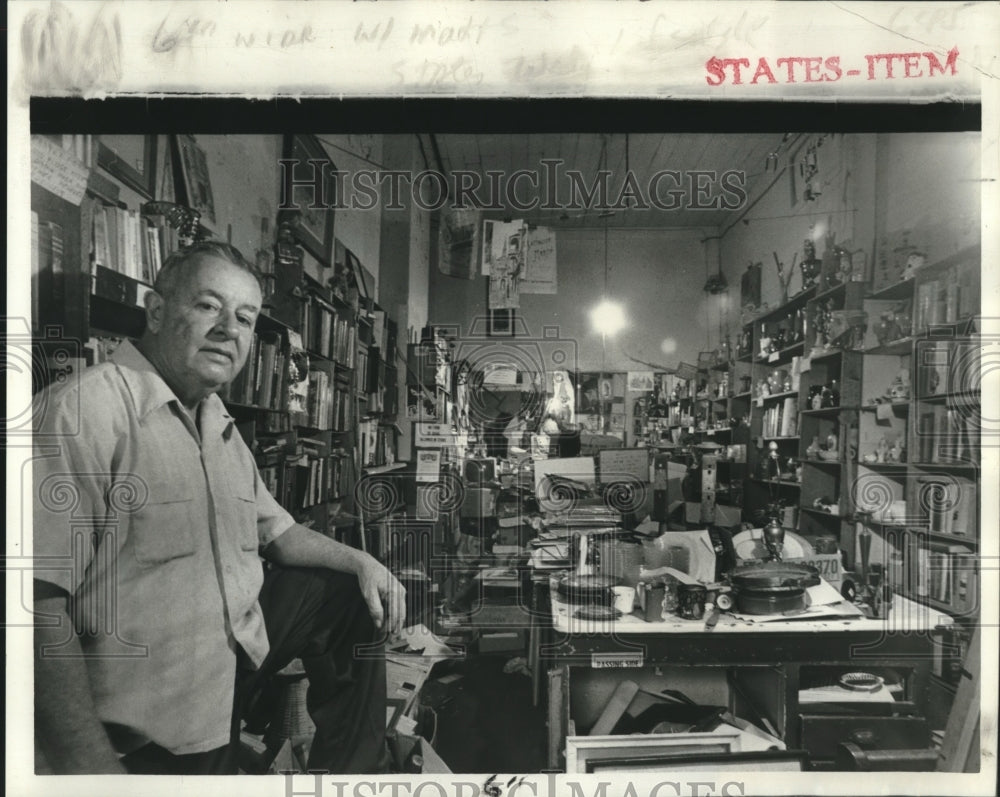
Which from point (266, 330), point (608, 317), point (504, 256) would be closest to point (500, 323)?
point (504, 256)

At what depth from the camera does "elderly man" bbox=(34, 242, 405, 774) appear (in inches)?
71.0

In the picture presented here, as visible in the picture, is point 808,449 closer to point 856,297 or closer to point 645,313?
point 856,297

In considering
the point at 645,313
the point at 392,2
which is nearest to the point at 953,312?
the point at 645,313

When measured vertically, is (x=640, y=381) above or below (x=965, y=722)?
above

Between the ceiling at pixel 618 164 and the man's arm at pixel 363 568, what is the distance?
1.15 metres

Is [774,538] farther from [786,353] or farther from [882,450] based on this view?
[786,353]

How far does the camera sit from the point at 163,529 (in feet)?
6.00

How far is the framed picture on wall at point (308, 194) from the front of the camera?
6.19ft

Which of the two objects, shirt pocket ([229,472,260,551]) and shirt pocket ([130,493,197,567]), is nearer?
shirt pocket ([130,493,197,567])

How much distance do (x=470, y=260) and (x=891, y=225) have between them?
130 centimetres

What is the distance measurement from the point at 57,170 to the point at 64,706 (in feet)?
4.86

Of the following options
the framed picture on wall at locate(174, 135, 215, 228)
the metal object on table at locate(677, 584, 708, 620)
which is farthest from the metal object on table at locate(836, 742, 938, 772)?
the framed picture on wall at locate(174, 135, 215, 228)

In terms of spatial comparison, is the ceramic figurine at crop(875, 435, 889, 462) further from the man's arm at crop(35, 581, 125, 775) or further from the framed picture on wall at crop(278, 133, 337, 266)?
the man's arm at crop(35, 581, 125, 775)

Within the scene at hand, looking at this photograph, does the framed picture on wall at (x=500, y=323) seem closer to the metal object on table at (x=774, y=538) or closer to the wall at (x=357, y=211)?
the wall at (x=357, y=211)
